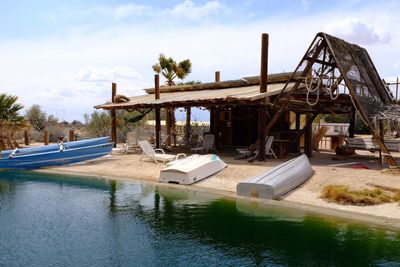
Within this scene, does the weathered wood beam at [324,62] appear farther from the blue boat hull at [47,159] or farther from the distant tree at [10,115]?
the distant tree at [10,115]

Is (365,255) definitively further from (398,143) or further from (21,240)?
(398,143)

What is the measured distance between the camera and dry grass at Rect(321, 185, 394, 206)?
34.7ft

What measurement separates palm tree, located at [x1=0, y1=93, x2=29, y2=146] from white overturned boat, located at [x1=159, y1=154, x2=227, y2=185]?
35.4 ft

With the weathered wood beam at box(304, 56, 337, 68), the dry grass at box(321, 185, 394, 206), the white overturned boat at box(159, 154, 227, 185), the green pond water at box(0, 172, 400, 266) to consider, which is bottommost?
the green pond water at box(0, 172, 400, 266)

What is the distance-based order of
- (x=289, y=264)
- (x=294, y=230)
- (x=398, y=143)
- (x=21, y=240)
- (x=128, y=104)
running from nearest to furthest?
(x=289, y=264) < (x=21, y=240) < (x=294, y=230) < (x=398, y=143) < (x=128, y=104)

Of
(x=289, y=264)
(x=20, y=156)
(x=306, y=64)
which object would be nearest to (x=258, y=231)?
(x=289, y=264)

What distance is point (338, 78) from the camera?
1531cm

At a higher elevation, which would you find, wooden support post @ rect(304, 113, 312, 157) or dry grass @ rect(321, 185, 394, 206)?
wooden support post @ rect(304, 113, 312, 157)

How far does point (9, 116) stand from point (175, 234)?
16.0 metres

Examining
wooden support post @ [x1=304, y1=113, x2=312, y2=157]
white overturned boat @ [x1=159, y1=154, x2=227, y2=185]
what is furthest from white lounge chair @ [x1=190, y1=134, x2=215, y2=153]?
white overturned boat @ [x1=159, y1=154, x2=227, y2=185]

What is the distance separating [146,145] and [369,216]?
9.53 m

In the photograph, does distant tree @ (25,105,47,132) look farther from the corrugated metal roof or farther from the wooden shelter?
the wooden shelter

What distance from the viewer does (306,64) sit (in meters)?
15.6

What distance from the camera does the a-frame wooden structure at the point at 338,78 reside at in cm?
1434
